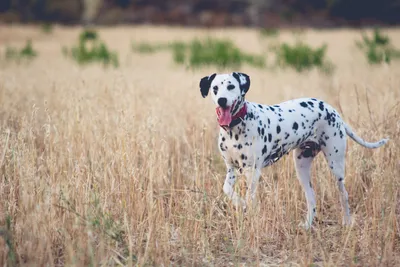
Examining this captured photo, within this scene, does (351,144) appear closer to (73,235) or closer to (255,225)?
(255,225)

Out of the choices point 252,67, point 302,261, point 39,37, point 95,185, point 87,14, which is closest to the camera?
point 302,261

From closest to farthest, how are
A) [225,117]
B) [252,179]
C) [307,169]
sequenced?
1. [225,117]
2. [252,179]
3. [307,169]

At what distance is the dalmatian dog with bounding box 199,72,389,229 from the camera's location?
414cm

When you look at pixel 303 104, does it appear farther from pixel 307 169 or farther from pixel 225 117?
pixel 225 117

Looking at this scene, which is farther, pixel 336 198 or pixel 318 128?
pixel 336 198

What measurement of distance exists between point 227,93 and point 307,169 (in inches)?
52.2

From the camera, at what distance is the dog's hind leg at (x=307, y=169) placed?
15.2 ft

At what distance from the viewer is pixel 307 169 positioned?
15.8 ft

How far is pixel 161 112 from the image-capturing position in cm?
727

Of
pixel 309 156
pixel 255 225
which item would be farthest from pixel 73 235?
pixel 309 156

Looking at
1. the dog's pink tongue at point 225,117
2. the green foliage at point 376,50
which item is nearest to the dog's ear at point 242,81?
the dog's pink tongue at point 225,117

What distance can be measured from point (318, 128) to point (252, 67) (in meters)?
9.90

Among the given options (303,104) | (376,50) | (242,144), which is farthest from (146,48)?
(242,144)

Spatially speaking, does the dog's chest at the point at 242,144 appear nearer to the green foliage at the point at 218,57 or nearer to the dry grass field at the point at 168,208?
the dry grass field at the point at 168,208
